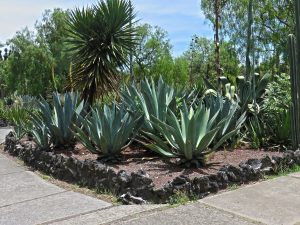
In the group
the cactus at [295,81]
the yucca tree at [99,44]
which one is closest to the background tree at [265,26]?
the yucca tree at [99,44]

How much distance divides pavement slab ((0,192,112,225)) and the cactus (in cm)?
357

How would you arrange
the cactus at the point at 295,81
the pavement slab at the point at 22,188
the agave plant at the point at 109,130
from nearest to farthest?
the pavement slab at the point at 22,188 < the agave plant at the point at 109,130 < the cactus at the point at 295,81

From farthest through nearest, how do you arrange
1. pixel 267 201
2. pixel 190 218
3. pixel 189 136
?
pixel 189 136 < pixel 267 201 < pixel 190 218

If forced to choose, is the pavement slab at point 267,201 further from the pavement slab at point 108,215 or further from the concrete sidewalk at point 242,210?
the pavement slab at point 108,215

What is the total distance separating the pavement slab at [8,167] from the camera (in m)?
7.11

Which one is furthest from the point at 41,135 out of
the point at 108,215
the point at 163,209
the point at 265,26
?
the point at 265,26

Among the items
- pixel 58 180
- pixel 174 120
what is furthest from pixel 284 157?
pixel 58 180

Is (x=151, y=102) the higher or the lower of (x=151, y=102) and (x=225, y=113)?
the higher

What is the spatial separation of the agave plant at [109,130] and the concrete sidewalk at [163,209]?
104 cm

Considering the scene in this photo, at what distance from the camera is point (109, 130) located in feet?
21.0

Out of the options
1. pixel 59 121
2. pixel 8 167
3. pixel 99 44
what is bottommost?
pixel 8 167

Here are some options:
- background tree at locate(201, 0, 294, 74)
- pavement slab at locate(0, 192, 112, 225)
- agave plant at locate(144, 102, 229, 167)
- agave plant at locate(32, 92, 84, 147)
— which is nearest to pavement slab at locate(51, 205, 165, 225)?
pavement slab at locate(0, 192, 112, 225)

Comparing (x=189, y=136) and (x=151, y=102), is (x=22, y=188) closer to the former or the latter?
(x=189, y=136)

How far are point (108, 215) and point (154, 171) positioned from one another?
4.63ft
